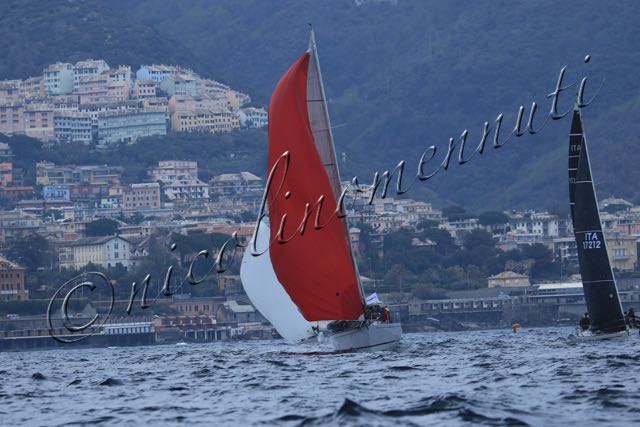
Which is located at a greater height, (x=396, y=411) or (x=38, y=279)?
(x=38, y=279)

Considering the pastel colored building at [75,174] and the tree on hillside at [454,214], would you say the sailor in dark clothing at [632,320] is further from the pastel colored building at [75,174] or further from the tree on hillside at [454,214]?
the pastel colored building at [75,174]

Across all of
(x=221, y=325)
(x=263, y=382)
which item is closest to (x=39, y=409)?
(x=263, y=382)

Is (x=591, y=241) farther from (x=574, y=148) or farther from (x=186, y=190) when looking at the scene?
(x=186, y=190)

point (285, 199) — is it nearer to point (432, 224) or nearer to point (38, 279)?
point (38, 279)

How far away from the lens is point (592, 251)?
41906 mm

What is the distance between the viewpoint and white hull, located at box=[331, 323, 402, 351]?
39750 millimetres

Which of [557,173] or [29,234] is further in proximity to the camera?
[557,173]

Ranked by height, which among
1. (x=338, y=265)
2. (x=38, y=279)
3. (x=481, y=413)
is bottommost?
(x=481, y=413)

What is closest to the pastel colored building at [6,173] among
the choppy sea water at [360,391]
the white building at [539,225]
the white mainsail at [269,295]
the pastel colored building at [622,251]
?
the white building at [539,225]

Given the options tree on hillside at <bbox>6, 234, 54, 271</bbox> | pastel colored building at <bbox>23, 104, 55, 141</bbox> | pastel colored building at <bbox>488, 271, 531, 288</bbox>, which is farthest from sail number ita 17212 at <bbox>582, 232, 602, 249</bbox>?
pastel colored building at <bbox>23, 104, 55, 141</bbox>

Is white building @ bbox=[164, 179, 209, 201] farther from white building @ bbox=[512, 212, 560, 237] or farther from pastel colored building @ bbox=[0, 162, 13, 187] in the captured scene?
white building @ bbox=[512, 212, 560, 237]

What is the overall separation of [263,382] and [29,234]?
108m

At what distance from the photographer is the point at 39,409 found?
31.1 meters

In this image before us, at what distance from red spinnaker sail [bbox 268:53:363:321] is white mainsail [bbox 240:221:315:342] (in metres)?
5.53
